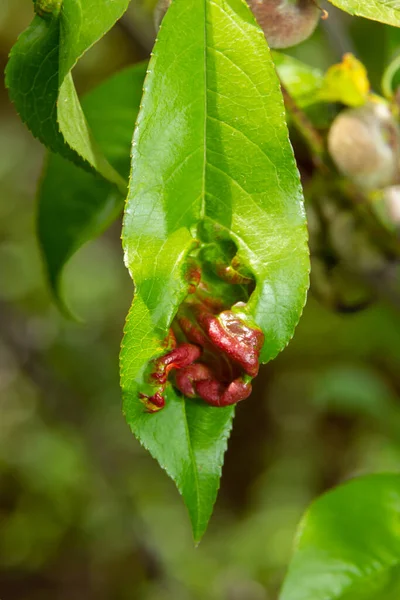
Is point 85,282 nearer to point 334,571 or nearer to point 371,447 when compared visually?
point 371,447

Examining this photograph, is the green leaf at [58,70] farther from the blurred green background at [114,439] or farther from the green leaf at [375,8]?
the blurred green background at [114,439]

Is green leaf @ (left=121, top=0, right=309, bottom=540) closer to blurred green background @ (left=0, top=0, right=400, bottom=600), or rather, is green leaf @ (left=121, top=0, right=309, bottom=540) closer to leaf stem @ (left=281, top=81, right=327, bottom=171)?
leaf stem @ (left=281, top=81, right=327, bottom=171)

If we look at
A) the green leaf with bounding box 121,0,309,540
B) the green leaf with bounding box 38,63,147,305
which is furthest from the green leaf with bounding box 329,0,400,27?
the green leaf with bounding box 38,63,147,305

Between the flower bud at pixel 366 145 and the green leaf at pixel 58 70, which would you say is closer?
the green leaf at pixel 58 70

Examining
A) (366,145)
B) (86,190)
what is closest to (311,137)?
(366,145)

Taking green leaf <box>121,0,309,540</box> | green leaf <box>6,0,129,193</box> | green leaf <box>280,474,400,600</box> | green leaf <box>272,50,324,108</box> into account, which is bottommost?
green leaf <box>280,474,400,600</box>

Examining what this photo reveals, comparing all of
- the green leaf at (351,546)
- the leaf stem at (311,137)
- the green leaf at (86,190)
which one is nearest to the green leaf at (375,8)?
the leaf stem at (311,137)
